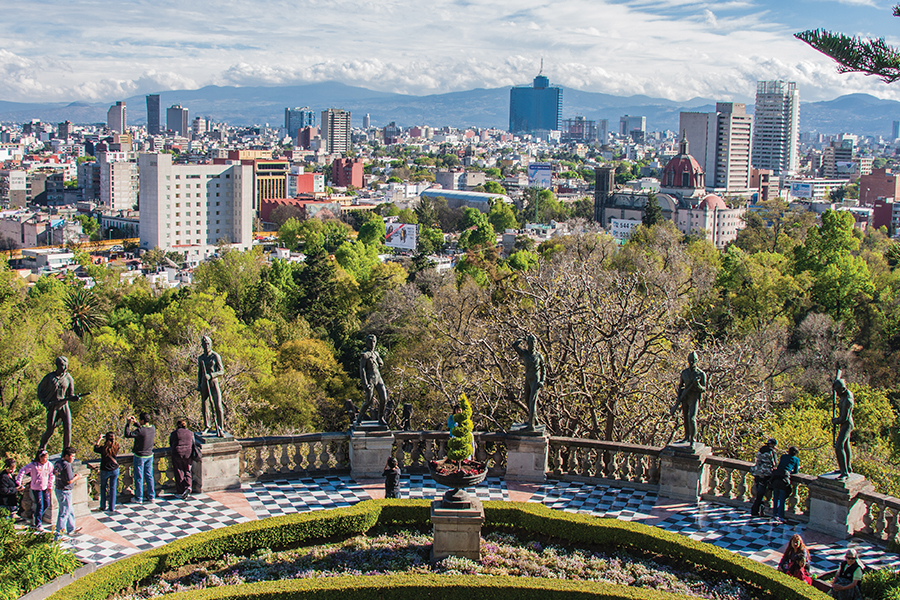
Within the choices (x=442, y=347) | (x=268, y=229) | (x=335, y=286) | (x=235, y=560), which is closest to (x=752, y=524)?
(x=235, y=560)

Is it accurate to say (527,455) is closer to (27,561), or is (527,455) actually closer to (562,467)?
(562,467)

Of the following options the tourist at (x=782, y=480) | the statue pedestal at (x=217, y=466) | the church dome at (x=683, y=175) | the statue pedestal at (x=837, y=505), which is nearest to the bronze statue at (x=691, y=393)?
the tourist at (x=782, y=480)

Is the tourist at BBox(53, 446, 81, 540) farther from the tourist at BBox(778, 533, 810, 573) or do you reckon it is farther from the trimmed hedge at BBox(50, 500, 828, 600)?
the tourist at BBox(778, 533, 810, 573)

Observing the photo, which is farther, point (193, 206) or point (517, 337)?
point (193, 206)

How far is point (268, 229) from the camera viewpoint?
177250 mm

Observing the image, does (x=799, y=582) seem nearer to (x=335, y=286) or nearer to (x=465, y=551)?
(x=465, y=551)

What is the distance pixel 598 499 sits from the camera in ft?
57.1

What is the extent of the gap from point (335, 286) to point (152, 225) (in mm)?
81619

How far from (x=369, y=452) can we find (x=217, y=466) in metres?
3.04

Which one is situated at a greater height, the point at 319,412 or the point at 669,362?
the point at 669,362

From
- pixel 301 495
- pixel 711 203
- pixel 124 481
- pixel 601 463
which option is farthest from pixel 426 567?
pixel 711 203

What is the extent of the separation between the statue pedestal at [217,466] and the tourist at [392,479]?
9.93 ft

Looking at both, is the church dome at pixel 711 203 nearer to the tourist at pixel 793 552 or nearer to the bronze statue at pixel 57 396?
the tourist at pixel 793 552

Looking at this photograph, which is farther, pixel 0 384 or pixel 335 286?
pixel 335 286
